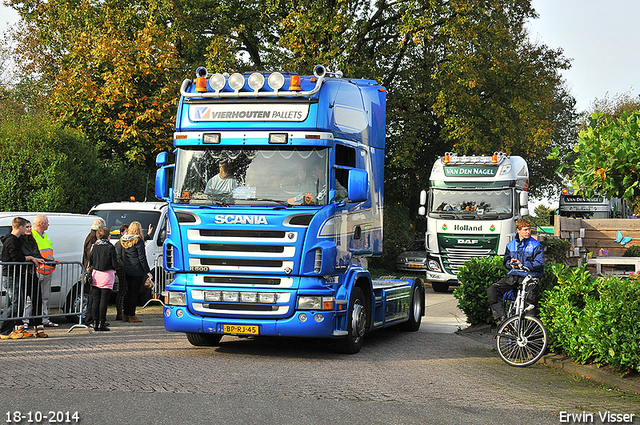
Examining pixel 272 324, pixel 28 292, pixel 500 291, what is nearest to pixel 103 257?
pixel 28 292

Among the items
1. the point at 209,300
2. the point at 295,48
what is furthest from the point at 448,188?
the point at 209,300

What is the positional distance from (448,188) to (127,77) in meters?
9.62

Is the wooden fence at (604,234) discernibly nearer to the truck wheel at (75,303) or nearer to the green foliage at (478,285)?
the green foliage at (478,285)

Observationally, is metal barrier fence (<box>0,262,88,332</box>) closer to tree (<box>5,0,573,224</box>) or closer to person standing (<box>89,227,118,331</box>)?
person standing (<box>89,227,118,331</box>)

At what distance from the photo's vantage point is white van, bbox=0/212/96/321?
1295cm

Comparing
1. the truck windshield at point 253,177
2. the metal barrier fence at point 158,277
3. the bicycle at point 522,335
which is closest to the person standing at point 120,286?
the metal barrier fence at point 158,277

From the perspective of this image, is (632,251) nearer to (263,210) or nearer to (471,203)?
(471,203)

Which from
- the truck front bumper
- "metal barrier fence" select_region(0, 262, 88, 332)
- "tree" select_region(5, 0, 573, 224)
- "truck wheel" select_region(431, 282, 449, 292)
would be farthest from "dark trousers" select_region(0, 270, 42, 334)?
"truck wheel" select_region(431, 282, 449, 292)

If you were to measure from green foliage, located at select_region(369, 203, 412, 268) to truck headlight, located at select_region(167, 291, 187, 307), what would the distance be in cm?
1980

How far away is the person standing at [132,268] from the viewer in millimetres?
13398

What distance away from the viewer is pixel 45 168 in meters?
17.7

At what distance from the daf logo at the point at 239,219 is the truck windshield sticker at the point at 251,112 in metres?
1.39

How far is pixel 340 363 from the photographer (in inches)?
371

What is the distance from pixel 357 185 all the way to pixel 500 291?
8.96 feet
